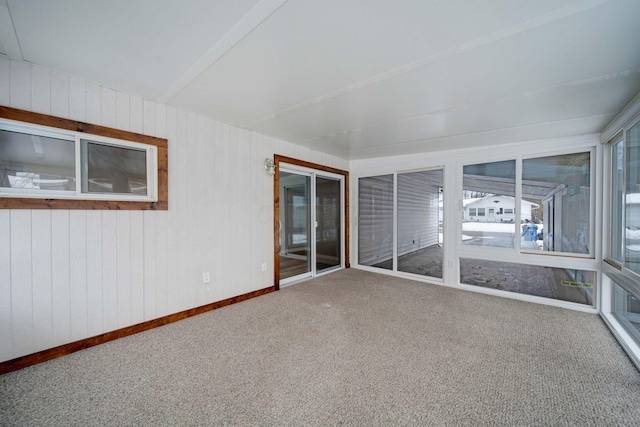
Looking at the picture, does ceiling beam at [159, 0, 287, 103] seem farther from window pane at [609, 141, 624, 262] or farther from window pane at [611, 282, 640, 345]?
window pane at [611, 282, 640, 345]

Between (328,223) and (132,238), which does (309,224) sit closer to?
(328,223)

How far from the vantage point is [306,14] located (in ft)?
4.65

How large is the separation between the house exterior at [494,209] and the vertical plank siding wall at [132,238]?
3.19 m

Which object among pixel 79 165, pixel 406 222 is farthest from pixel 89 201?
pixel 406 222

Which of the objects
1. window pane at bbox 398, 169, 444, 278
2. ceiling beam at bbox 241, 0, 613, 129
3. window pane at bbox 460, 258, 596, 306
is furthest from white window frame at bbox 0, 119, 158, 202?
window pane at bbox 460, 258, 596, 306

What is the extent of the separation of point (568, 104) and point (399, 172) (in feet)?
8.35

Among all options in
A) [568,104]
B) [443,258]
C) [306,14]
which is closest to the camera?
[306,14]

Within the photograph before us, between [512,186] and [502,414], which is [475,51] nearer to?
[502,414]

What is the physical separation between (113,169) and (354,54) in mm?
2448

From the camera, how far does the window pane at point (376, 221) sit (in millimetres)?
4945

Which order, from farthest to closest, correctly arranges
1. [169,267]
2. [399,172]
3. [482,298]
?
1. [399,172]
2. [482,298]
3. [169,267]

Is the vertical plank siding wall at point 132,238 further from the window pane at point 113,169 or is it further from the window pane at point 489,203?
the window pane at point 489,203

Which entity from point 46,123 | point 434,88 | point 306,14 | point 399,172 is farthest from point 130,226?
point 399,172

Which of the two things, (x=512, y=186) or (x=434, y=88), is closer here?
(x=434, y=88)
